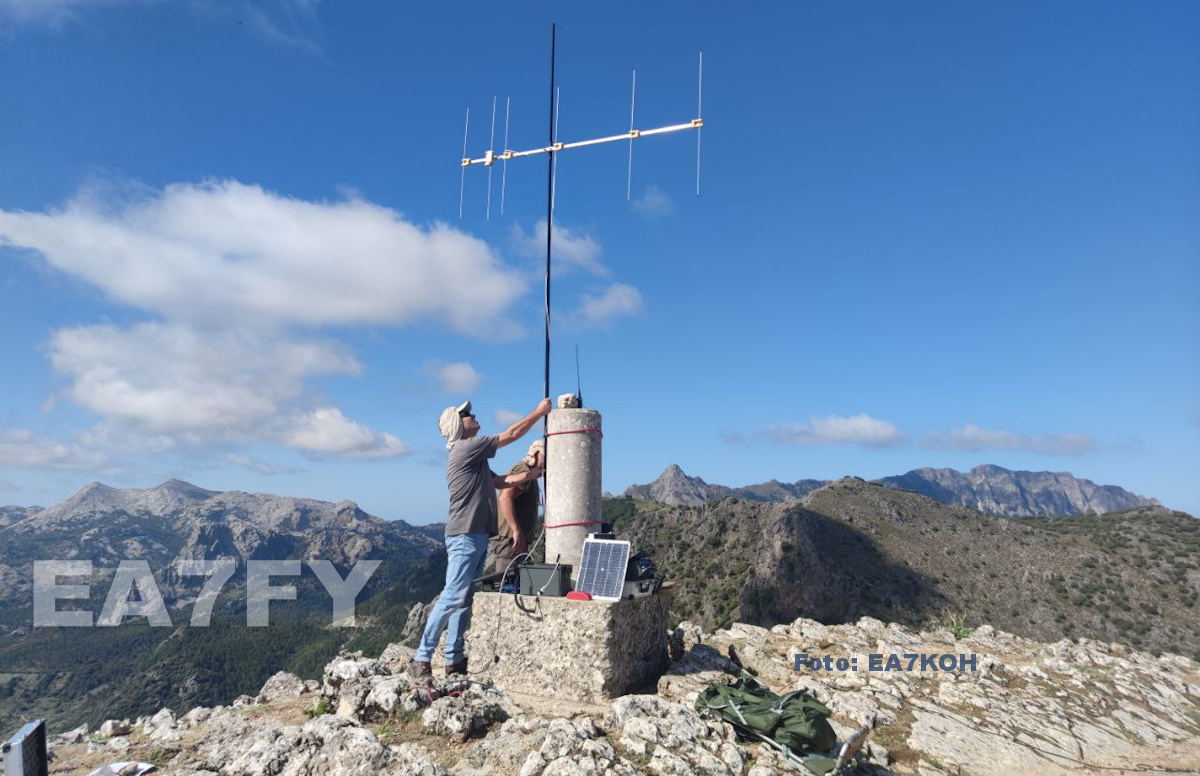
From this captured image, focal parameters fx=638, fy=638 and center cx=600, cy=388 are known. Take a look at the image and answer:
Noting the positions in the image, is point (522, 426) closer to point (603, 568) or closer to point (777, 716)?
point (603, 568)

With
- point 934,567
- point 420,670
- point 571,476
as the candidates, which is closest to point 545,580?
point 571,476

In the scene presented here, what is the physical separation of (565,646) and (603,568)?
115 cm

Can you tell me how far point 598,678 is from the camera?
8.39 metres

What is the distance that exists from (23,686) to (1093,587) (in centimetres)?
22663

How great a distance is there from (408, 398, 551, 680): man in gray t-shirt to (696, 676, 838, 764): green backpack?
11.3ft

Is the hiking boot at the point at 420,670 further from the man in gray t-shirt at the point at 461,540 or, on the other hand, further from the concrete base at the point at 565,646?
the concrete base at the point at 565,646

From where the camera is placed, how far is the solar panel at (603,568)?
883 cm

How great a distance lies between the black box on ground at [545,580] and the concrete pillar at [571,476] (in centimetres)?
58

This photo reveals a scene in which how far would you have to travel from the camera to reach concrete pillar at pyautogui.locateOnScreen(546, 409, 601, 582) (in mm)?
9891

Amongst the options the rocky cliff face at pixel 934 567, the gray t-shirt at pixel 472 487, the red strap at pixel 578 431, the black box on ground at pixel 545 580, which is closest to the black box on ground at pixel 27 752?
the gray t-shirt at pixel 472 487

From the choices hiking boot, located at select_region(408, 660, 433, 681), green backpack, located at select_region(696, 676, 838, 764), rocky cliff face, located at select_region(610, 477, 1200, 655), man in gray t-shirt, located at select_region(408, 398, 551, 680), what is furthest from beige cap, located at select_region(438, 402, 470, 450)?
rocky cliff face, located at select_region(610, 477, 1200, 655)

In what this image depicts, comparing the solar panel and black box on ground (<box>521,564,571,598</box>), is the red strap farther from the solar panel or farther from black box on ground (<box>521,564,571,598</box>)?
black box on ground (<box>521,564,571,598</box>)

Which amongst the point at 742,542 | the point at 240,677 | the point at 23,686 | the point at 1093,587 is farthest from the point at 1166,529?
the point at 23,686

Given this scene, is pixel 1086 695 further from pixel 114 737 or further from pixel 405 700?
pixel 114 737
